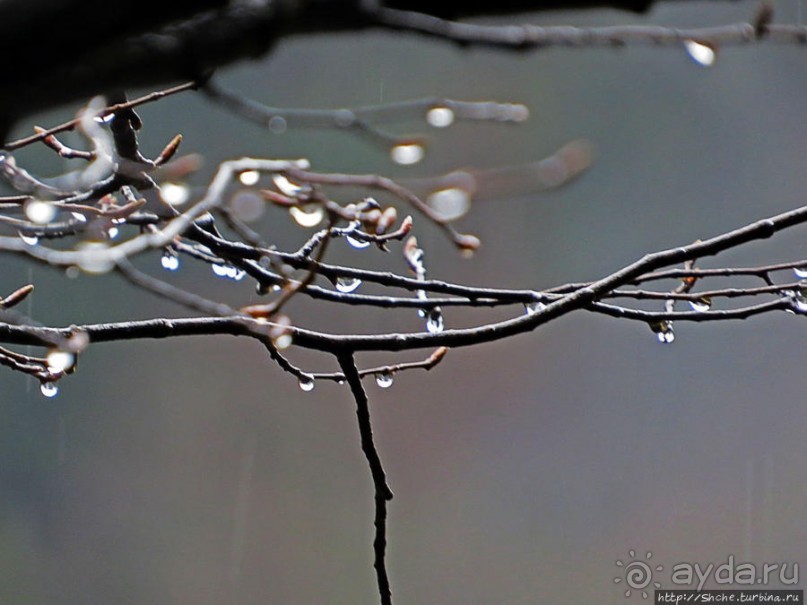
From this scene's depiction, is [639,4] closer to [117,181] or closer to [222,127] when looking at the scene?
[117,181]

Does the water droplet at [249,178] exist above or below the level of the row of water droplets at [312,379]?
above

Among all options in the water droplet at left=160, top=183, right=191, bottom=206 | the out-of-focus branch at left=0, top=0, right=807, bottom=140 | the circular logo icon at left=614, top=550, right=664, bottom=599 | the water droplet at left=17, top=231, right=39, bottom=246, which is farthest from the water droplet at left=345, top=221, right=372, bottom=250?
the circular logo icon at left=614, top=550, right=664, bottom=599

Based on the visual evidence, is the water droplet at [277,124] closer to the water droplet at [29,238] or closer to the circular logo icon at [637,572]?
the water droplet at [29,238]

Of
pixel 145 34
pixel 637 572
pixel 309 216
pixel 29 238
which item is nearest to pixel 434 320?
pixel 309 216

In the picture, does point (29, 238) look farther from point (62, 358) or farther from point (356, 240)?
point (356, 240)

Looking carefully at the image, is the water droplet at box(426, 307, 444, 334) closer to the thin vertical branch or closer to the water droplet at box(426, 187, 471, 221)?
the thin vertical branch

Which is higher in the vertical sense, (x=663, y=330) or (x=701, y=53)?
(x=701, y=53)

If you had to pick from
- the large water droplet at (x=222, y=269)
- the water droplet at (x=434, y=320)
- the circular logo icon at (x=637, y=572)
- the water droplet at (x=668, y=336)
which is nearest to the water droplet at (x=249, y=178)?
the large water droplet at (x=222, y=269)
